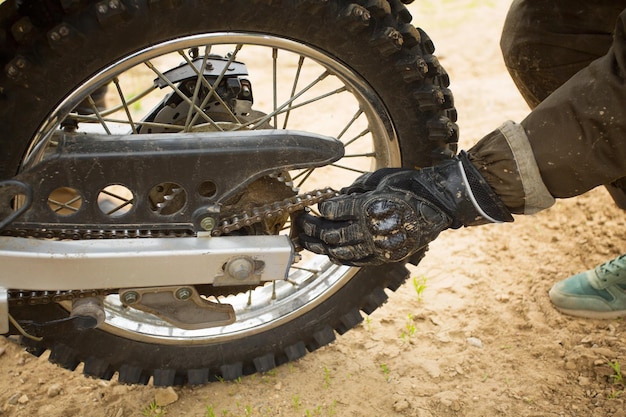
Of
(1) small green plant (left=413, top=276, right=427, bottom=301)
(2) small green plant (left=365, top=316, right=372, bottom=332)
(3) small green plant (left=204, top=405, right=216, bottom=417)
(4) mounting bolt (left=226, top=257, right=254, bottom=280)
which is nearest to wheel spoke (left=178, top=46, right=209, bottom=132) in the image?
(4) mounting bolt (left=226, top=257, right=254, bottom=280)

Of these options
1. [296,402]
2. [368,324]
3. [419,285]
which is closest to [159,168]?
[296,402]

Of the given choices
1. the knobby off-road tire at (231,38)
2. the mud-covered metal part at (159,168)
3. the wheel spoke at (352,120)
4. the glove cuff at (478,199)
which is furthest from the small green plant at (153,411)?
the glove cuff at (478,199)

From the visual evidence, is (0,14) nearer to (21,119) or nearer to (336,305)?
(21,119)

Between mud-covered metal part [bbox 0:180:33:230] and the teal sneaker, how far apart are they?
2.08 meters

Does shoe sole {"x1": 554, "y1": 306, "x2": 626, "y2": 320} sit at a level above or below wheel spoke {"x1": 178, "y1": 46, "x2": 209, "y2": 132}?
below

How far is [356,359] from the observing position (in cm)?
259

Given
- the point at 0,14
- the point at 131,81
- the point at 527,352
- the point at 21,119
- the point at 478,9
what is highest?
the point at 478,9

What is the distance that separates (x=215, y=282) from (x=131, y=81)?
13.0 ft

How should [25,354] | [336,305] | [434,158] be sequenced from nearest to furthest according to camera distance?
[434,158]
[336,305]
[25,354]

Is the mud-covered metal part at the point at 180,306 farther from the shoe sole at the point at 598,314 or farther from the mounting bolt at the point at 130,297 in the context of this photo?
the shoe sole at the point at 598,314

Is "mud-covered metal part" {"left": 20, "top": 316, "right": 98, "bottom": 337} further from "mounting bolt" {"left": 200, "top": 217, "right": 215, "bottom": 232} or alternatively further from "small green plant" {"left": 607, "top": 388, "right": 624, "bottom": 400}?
"small green plant" {"left": 607, "top": 388, "right": 624, "bottom": 400}

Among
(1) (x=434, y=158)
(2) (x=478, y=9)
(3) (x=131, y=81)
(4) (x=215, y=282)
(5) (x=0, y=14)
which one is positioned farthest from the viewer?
(2) (x=478, y=9)

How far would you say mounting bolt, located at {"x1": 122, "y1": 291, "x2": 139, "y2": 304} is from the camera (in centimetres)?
193

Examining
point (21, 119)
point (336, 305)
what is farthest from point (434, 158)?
point (21, 119)
